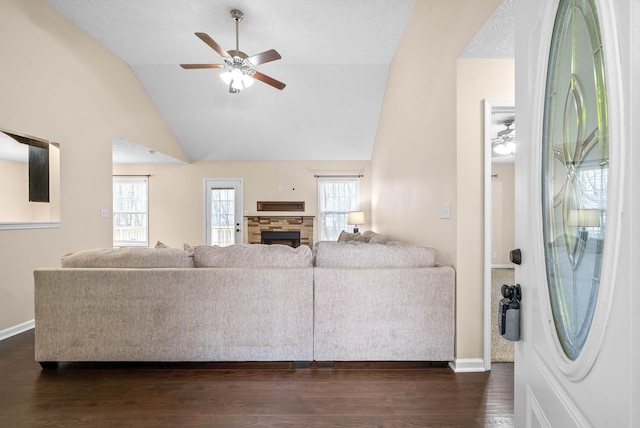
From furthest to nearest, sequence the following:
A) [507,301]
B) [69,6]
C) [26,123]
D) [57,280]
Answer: [69,6]
[26,123]
[57,280]
[507,301]

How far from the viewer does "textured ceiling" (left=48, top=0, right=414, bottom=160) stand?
10.5 feet

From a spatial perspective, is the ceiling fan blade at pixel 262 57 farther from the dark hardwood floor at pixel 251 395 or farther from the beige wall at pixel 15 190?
the dark hardwood floor at pixel 251 395

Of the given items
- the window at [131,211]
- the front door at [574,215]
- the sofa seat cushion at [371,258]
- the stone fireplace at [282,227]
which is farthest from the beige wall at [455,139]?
the window at [131,211]

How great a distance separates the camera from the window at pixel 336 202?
257 inches

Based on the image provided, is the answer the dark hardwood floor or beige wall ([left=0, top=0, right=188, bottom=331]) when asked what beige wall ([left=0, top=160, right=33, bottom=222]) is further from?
the dark hardwood floor

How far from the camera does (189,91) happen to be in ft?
15.8

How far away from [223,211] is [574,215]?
651cm

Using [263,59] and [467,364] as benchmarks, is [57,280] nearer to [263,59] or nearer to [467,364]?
[263,59]

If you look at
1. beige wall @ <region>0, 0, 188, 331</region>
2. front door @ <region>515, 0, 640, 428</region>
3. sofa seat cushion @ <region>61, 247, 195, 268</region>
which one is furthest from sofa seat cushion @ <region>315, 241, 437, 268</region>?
beige wall @ <region>0, 0, 188, 331</region>

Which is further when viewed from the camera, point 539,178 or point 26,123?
point 26,123

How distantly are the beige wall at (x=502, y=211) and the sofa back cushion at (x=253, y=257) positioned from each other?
17.3ft

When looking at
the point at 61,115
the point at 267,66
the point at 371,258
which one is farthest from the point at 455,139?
the point at 61,115

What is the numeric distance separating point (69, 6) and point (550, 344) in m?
4.73

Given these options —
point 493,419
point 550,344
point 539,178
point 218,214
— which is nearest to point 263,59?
point 539,178
